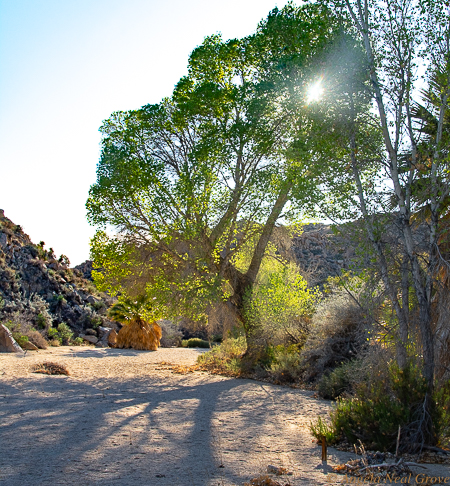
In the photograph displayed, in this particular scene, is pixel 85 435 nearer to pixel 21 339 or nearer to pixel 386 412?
pixel 386 412

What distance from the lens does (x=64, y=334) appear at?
2586 cm

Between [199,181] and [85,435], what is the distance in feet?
30.6

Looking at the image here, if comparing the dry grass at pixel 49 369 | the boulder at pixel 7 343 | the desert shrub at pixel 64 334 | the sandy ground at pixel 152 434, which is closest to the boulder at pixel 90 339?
the desert shrub at pixel 64 334

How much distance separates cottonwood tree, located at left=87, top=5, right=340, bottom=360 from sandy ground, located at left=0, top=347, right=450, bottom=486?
4.50m

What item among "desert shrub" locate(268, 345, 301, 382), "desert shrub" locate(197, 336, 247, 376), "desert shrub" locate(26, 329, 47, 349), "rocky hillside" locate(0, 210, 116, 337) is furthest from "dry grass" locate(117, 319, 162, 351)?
"desert shrub" locate(268, 345, 301, 382)

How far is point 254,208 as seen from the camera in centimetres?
1442

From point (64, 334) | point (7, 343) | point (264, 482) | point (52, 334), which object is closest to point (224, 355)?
point (7, 343)

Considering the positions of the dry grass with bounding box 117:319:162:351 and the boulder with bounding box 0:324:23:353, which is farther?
the dry grass with bounding box 117:319:162:351

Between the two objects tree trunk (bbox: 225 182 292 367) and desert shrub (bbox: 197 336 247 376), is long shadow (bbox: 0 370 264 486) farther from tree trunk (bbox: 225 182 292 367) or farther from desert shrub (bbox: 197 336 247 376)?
desert shrub (bbox: 197 336 247 376)

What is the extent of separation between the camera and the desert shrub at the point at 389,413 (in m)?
5.46

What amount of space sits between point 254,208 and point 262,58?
4.69 meters

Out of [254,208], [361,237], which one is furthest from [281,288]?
[361,237]

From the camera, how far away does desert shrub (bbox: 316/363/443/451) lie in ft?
17.9

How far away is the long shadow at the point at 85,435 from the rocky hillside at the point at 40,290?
15944 millimetres
